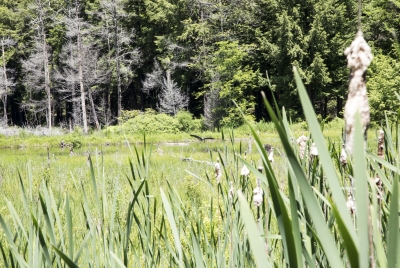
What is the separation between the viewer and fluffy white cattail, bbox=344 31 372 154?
194mm

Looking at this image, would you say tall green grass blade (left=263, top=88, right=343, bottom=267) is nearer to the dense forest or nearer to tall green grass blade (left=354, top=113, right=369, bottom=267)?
tall green grass blade (left=354, top=113, right=369, bottom=267)

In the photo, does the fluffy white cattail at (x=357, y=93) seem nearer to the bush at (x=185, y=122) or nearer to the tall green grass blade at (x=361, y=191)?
the tall green grass blade at (x=361, y=191)

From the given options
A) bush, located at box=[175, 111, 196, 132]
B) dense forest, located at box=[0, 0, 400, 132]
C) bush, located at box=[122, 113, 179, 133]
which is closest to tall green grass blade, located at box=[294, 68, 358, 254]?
dense forest, located at box=[0, 0, 400, 132]

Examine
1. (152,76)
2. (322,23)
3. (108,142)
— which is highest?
(322,23)

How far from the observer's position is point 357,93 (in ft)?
0.66

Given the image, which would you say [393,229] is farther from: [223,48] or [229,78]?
[229,78]

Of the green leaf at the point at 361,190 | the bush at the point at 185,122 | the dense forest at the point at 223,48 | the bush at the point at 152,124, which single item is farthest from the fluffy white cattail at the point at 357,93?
the bush at the point at 185,122

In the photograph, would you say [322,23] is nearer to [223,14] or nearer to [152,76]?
[223,14]

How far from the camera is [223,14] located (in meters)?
25.0

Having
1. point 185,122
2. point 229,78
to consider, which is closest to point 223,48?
point 229,78

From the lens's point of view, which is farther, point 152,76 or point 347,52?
point 152,76

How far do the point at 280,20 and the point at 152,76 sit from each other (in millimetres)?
9826

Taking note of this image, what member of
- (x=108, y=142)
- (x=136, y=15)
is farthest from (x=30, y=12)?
(x=108, y=142)

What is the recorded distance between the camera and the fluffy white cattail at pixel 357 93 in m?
0.19
